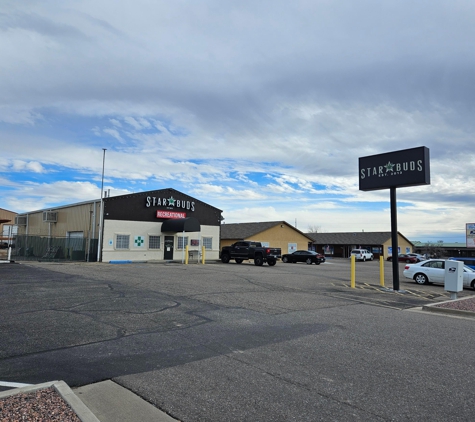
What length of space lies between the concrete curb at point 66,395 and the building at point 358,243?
65.6m

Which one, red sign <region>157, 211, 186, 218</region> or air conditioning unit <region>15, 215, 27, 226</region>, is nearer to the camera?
red sign <region>157, 211, 186, 218</region>

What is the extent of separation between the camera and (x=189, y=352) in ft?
21.8

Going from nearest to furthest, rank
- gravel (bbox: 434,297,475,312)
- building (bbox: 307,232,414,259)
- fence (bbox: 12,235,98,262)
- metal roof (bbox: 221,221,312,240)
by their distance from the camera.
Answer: gravel (bbox: 434,297,475,312)
fence (bbox: 12,235,98,262)
metal roof (bbox: 221,221,312,240)
building (bbox: 307,232,414,259)

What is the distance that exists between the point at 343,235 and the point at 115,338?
72.0 metres

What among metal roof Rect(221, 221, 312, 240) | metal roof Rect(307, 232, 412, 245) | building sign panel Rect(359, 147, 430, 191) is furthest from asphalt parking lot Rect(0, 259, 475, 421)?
metal roof Rect(307, 232, 412, 245)

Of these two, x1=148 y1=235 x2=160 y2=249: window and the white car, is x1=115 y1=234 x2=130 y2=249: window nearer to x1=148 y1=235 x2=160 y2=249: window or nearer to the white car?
x1=148 y1=235 x2=160 y2=249: window

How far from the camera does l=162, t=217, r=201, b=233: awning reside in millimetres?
33781

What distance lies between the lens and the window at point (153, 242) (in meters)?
35.1

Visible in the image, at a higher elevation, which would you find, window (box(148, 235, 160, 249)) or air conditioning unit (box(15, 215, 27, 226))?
air conditioning unit (box(15, 215, 27, 226))

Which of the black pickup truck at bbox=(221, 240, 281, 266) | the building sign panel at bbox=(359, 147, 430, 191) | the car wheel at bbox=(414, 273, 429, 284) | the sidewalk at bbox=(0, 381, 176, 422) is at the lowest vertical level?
the sidewalk at bbox=(0, 381, 176, 422)

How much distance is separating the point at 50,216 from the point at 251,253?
1949cm

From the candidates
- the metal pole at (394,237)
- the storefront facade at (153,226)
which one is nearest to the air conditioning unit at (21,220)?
the storefront facade at (153,226)

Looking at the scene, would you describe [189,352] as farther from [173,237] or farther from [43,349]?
[173,237]

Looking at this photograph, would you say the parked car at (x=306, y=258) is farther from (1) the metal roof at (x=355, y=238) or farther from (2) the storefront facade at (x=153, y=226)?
(1) the metal roof at (x=355, y=238)
